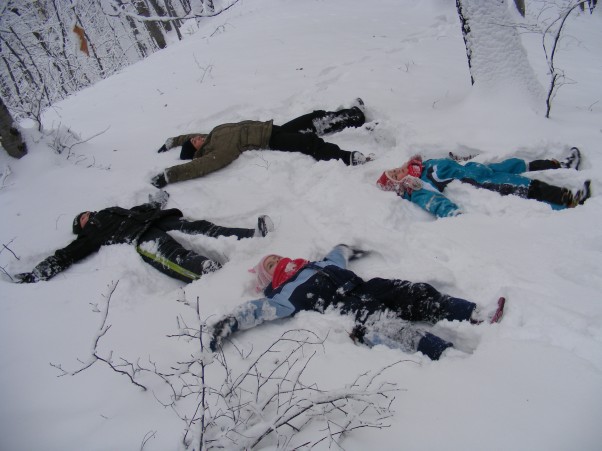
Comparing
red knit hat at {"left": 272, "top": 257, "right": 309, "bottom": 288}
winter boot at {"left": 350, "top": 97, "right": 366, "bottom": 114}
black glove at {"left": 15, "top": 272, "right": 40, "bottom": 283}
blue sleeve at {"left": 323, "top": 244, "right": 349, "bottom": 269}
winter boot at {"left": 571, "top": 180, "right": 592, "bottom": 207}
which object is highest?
black glove at {"left": 15, "top": 272, "right": 40, "bottom": 283}

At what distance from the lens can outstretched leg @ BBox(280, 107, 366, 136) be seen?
4.73 m

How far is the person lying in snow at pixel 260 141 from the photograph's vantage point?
428cm

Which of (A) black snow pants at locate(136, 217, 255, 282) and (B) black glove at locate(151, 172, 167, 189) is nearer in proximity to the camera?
(A) black snow pants at locate(136, 217, 255, 282)

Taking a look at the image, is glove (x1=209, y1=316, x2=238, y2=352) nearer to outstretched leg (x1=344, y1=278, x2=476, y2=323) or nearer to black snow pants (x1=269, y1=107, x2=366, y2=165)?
outstretched leg (x1=344, y1=278, x2=476, y2=323)

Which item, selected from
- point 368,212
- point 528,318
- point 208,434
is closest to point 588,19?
point 368,212

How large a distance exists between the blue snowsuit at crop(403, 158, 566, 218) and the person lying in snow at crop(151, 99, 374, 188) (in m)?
0.84

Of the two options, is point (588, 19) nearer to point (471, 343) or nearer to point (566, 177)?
point (566, 177)

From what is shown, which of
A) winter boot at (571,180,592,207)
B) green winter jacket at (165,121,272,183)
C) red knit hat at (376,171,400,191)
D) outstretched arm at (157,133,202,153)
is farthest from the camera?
outstretched arm at (157,133,202,153)

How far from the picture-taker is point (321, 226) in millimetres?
3301

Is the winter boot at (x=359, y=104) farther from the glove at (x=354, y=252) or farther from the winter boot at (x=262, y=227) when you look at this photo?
the glove at (x=354, y=252)

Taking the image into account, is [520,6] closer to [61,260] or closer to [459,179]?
[459,179]

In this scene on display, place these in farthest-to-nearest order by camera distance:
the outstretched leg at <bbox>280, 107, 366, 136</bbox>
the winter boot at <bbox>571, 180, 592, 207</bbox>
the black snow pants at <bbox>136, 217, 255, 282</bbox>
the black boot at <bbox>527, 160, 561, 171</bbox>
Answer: the outstretched leg at <bbox>280, 107, 366, 136</bbox> < the black boot at <bbox>527, 160, 561, 171</bbox> < the black snow pants at <bbox>136, 217, 255, 282</bbox> < the winter boot at <bbox>571, 180, 592, 207</bbox>

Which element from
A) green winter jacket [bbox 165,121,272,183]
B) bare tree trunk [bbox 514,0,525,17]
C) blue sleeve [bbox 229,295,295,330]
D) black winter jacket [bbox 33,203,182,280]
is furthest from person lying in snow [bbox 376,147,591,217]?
bare tree trunk [bbox 514,0,525,17]

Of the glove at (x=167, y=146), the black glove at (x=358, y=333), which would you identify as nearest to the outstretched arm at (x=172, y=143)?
the glove at (x=167, y=146)
